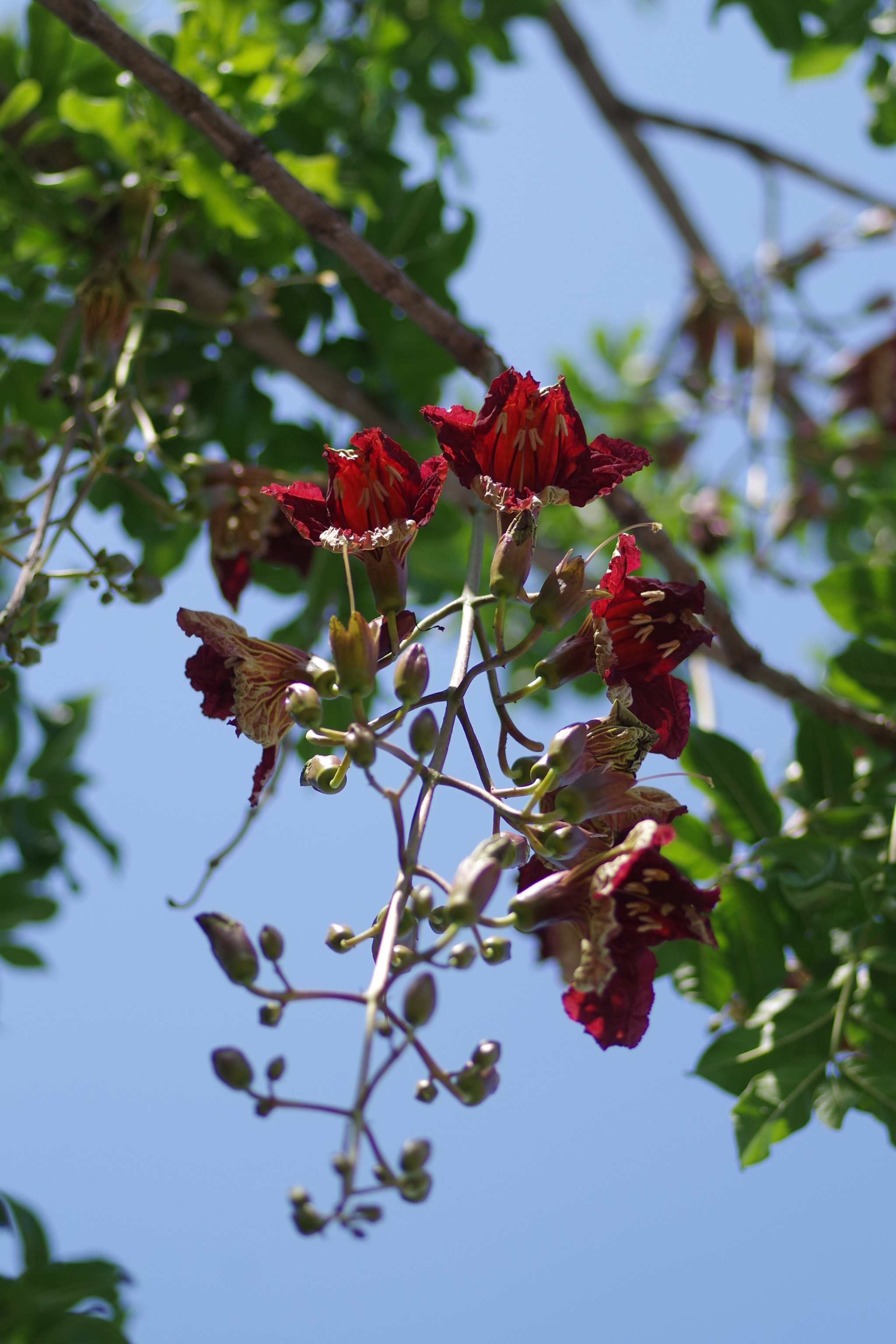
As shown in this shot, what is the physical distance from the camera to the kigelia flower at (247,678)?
1.29 metres

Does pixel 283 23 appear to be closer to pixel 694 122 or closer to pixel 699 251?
pixel 694 122

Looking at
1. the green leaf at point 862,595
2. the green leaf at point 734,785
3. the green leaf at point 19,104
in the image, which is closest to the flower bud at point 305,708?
the green leaf at point 734,785

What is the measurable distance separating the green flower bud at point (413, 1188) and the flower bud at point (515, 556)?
65 cm

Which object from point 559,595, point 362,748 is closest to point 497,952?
point 362,748

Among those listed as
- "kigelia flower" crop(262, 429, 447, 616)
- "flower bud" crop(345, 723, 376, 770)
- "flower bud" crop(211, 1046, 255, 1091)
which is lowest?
"flower bud" crop(211, 1046, 255, 1091)

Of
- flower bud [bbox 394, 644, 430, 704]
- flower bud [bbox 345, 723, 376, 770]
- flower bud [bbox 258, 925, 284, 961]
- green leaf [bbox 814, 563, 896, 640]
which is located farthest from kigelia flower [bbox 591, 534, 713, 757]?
green leaf [bbox 814, 563, 896, 640]

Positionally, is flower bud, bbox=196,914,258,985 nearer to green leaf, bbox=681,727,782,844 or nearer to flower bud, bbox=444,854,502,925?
flower bud, bbox=444,854,502,925

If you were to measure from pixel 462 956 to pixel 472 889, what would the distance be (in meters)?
0.07

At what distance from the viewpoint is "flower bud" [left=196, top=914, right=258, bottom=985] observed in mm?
999

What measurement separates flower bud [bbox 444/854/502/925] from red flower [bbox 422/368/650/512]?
50cm

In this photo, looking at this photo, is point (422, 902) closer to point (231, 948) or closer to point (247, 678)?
point (231, 948)

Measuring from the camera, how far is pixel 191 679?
132cm

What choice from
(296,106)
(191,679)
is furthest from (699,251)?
(191,679)

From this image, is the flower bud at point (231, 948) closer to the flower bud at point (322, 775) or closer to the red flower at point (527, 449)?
the flower bud at point (322, 775)
